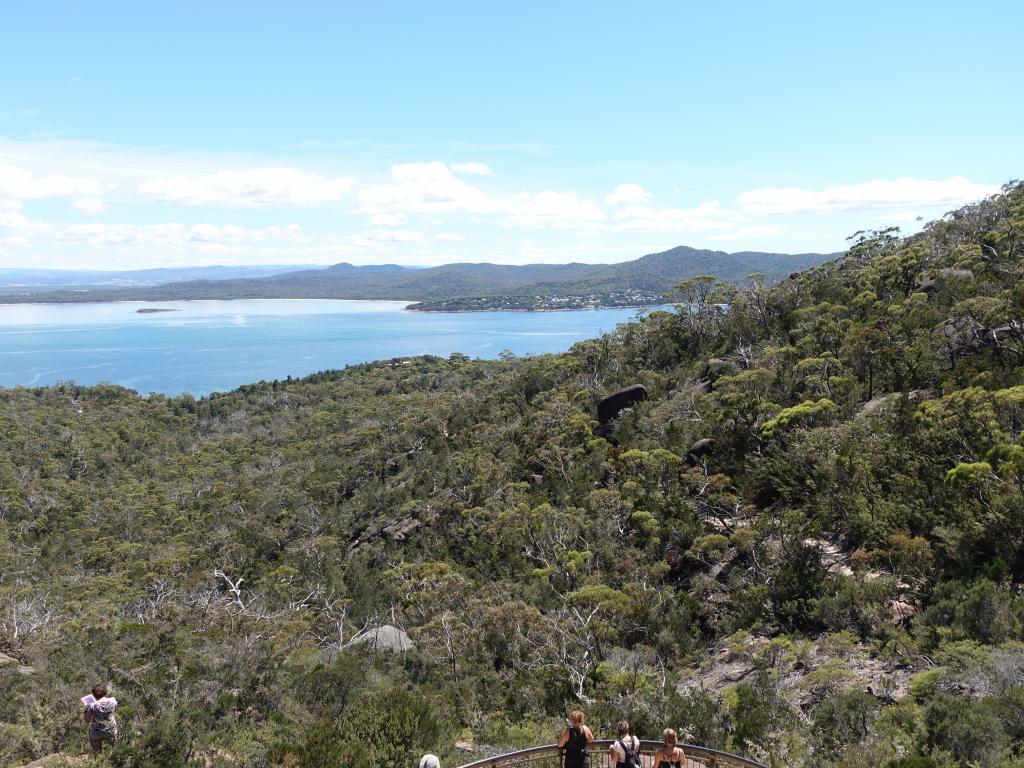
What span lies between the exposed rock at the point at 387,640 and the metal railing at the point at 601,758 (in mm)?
11904

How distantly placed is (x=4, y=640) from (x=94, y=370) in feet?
467

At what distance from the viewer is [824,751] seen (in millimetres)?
9609

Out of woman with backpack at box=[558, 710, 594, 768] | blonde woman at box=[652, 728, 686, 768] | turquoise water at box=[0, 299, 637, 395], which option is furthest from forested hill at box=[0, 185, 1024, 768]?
turquoise water at box=[0, 299, 637, 395]

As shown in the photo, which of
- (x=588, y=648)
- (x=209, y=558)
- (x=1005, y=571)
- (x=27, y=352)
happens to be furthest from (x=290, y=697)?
(x=27, y=352)

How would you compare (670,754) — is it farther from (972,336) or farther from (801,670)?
(972,336)

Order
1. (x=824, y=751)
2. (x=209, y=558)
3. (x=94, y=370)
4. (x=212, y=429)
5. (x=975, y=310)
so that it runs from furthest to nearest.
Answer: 1. (x=94, y=370)
2. (x=212, y=429)
3. (x=209, y=558)
4. (x=975, y=310)
5. (x=824, y=751)

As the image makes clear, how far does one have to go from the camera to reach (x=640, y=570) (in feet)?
70.8

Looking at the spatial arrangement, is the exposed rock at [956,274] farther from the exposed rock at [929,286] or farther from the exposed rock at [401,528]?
the exposed rock at [401,528]

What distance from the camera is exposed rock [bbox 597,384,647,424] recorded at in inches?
1462

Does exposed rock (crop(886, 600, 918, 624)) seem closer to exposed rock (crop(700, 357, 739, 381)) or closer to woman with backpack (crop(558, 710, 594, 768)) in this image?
woman with backpack (crop(558, 710, 594, 768))

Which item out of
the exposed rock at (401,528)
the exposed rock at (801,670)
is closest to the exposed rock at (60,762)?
the exposed rock at (801,670)

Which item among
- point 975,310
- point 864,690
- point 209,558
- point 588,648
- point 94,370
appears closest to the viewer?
point 864,690

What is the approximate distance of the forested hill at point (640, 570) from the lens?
1117cm

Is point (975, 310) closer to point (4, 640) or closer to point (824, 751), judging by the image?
point (824, 751)
